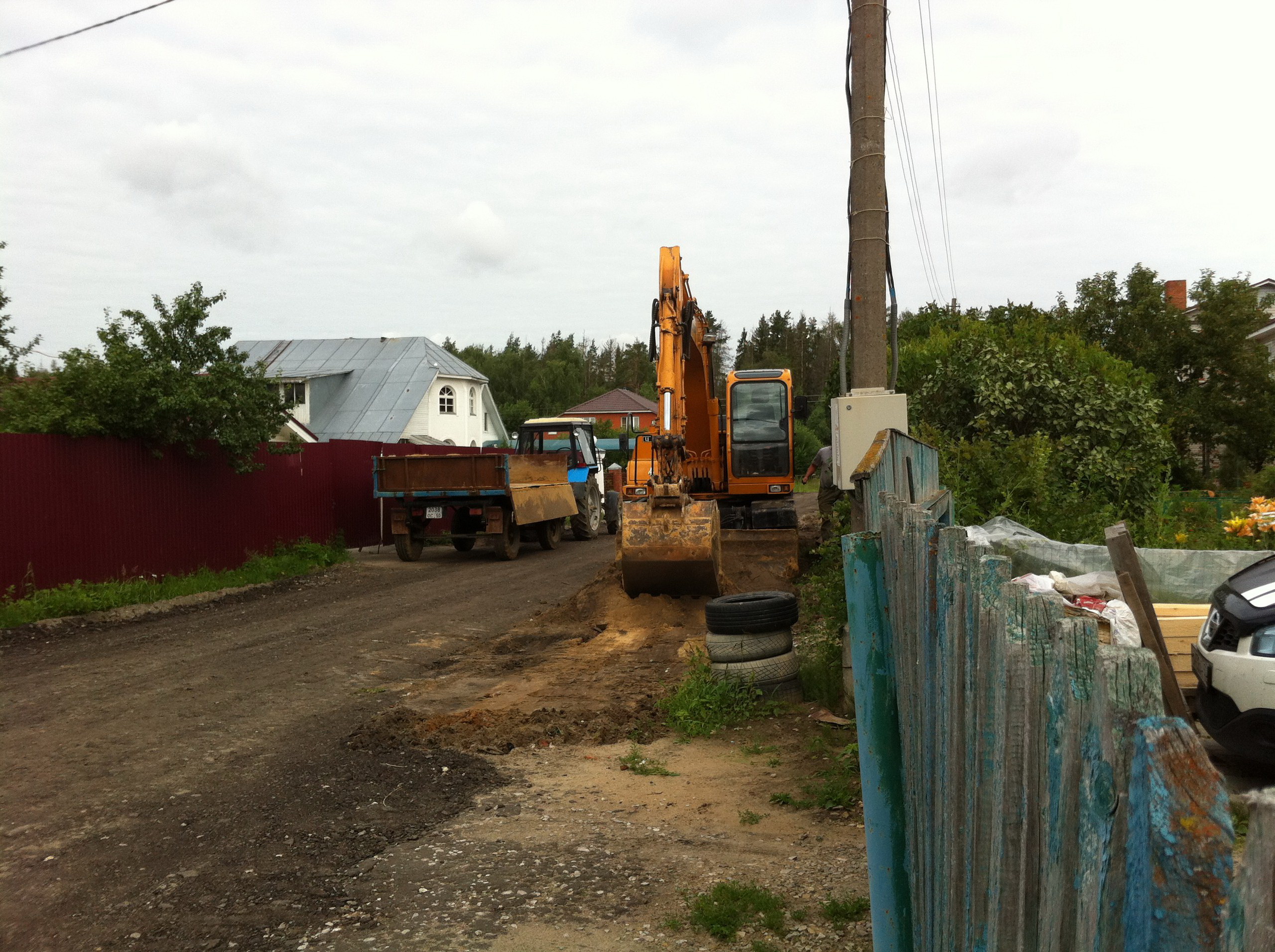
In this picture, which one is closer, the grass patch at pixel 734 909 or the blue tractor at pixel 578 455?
the grass patch at pixel 734 909

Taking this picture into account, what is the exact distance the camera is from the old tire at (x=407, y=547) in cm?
1895

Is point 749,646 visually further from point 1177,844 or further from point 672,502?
point 1177,844

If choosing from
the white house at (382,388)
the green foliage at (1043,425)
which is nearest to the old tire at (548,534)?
the green foliage at (1043,425)

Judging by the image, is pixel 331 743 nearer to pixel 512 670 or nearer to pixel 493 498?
pixel 512 670

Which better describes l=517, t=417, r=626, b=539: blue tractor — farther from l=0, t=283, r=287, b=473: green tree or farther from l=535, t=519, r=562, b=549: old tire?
l=0, t=283, r=287, b=473: green tree

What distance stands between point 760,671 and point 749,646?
0.20 meters

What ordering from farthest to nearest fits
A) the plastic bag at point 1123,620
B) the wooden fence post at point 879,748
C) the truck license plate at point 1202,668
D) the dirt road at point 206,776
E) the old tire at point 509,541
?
the old tire at point 509,541 < the truck license plate at point 1202,668 < the plastic bag at point 1123,620 < the dirt road at point 206,776 < the wooden fence post at point 879,748

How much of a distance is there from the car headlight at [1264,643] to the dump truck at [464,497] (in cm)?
1430

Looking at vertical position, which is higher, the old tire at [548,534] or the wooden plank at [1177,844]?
the wooden plank at [1177,844]

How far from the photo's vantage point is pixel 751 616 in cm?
759

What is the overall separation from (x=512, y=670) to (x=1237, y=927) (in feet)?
29.0

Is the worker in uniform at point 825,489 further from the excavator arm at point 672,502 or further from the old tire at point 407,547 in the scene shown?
the old tire at point 407,547

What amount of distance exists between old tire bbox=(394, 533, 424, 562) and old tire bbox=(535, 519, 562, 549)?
2.52 m

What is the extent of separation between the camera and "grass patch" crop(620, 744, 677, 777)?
6293 mm
